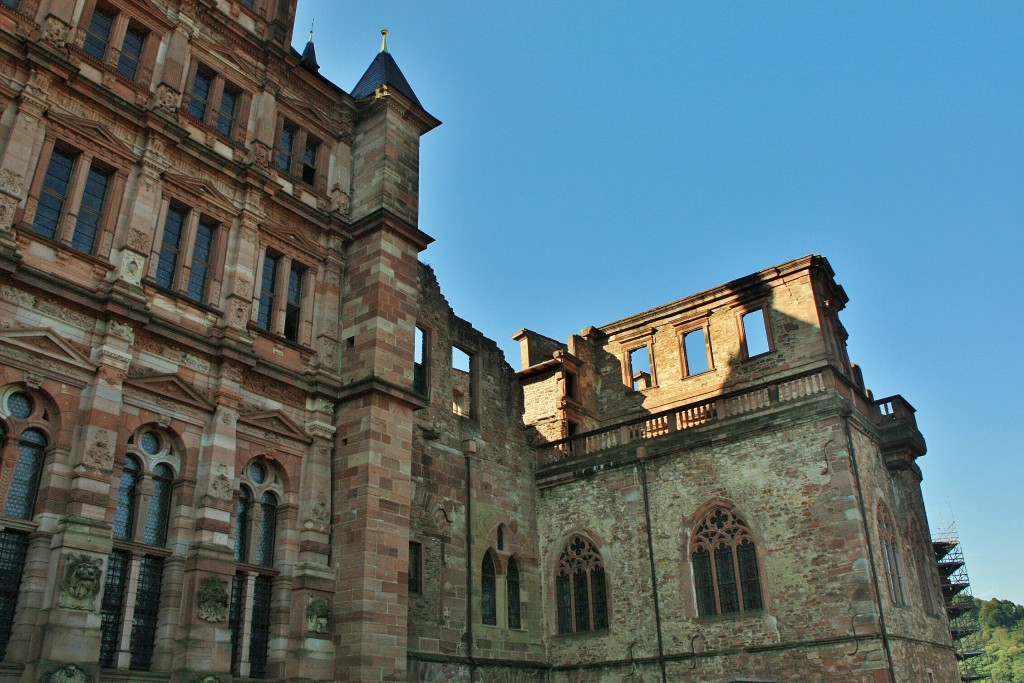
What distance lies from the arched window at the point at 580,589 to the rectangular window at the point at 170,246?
1227 centimetres

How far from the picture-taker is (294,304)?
1755 centimetres

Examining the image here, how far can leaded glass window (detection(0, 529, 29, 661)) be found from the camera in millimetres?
11391

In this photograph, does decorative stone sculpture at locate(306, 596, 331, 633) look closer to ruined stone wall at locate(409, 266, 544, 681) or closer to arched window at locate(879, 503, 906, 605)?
ruined stone wall at locate(409, 266, 544, 681)

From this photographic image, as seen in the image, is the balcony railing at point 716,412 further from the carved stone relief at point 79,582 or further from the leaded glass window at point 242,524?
the carved stone relief at point 79,582

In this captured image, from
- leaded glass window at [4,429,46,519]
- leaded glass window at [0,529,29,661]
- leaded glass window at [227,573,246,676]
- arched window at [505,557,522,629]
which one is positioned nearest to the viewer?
leaded glass window at [0,529,29,661]

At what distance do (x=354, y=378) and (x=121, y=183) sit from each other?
5.49 m

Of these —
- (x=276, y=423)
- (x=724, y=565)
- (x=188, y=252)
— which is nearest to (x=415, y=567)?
(x=276, y=423)

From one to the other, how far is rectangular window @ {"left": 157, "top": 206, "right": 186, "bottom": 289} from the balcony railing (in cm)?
1177

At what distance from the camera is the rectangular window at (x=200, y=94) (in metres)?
16.7

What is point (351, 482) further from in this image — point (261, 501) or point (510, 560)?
point (510, 560)

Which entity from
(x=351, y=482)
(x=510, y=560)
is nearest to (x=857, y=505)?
(x=510, y=560)

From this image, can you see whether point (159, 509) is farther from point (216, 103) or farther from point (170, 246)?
point (216, 103)

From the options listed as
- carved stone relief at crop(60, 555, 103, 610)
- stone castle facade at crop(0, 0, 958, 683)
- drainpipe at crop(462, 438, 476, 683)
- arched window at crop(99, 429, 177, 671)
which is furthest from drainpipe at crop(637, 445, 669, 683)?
carved stone relief at crop(60, 555, 103, 610)

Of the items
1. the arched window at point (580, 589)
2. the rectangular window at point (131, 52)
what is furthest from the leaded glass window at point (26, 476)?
the arched window at point (580, 589)
